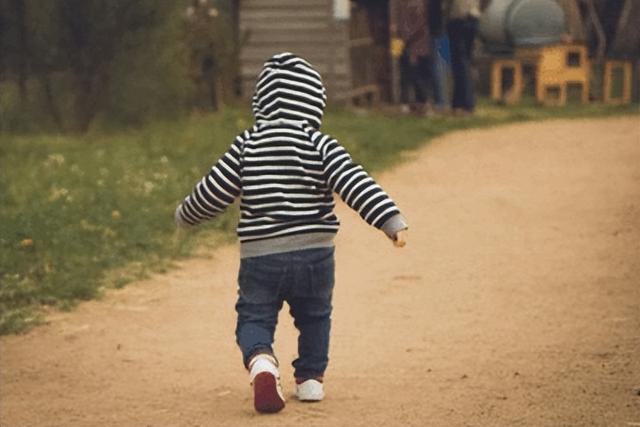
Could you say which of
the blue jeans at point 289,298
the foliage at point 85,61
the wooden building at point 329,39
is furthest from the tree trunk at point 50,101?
the blue jeans at point 289,298

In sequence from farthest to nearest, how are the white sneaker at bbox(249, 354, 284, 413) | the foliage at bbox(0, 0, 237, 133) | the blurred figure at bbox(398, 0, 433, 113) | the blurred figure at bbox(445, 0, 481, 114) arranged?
the blurred figure at bbox(398, 0, 433, 113), the blurred figure at bbox(445, 0, 481, 114), the foliage at bbox(0, 0, 237, 133), the white sneaker at bbox(249, 354, 284, 413)

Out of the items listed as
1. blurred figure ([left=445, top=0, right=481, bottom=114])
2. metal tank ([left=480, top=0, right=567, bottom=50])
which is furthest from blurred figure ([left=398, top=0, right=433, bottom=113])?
metal tank ([left=480, top=0, right=567, bottom=50])

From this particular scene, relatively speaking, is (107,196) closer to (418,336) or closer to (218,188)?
(418,336)

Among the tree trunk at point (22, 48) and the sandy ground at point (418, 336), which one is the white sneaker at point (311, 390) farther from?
the tree trunk at point (22, 48)

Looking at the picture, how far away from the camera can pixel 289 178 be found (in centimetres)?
571

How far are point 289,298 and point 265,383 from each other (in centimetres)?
41

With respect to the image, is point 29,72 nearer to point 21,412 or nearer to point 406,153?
point 406,153

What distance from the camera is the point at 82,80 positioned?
1628cm

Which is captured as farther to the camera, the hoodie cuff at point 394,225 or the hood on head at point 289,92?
the hood on head at point 289,92

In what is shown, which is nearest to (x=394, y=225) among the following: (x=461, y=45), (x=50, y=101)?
(x=50, y=101)

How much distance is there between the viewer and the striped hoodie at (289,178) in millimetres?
5637

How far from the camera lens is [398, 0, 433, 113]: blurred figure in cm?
1902

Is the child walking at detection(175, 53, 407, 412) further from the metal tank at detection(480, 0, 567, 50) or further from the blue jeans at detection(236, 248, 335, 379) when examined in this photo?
the metal tank at detection(480, 0, 567, 50)

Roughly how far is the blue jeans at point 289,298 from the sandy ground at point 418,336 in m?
0.24
